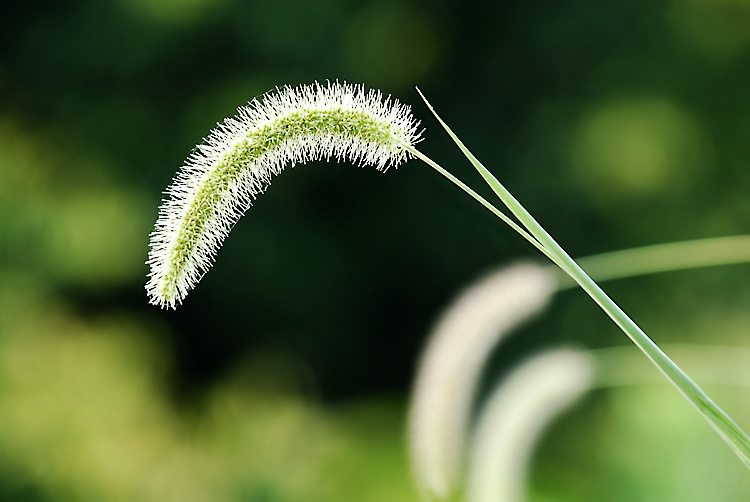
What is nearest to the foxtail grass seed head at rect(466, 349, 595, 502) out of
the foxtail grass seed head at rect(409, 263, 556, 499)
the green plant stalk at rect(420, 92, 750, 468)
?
the foxtail grass seed head at rect(409, 263, 556, 499)

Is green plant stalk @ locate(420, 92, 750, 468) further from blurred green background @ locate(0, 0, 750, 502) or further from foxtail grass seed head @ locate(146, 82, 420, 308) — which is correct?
blurred green background @ locate(0, 0, 750, 502)

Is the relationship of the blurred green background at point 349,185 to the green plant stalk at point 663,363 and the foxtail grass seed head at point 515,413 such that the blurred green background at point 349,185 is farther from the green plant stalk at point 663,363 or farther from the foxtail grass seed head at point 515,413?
the green plant stalk at point 663,363

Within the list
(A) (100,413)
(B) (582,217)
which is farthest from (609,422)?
(A) (100,413)

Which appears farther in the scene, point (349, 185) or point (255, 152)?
point (349, 185)

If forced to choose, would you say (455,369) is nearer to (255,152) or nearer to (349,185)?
(255,152)

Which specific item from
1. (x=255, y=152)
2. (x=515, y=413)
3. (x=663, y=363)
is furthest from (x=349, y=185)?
(x=663, y=363)

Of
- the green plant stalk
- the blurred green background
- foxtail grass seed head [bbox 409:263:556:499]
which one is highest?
the blurred green background

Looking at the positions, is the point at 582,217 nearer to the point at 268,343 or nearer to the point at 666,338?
the point at 666,338

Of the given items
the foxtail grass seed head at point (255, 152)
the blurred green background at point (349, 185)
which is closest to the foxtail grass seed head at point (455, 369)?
the foxtail grass seed head at point (255, 152)

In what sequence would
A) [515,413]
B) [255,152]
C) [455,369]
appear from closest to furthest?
[255,152] → [455,369] → [515,413]

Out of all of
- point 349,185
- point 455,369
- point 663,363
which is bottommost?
point 663,363
